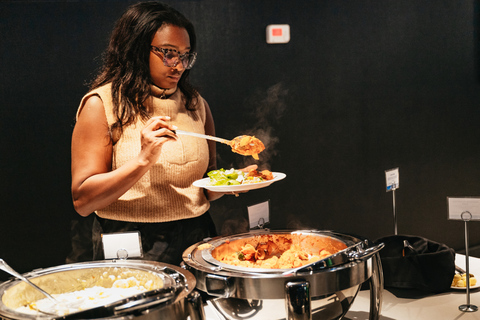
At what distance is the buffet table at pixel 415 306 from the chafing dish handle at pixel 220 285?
13.0 inches

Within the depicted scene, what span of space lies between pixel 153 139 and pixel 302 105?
2308 mm

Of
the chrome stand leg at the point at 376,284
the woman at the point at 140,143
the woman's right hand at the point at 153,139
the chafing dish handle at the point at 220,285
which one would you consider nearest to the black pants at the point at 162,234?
the woman at the point at 140,143

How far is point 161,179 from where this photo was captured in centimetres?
175

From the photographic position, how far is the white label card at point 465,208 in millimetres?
1849

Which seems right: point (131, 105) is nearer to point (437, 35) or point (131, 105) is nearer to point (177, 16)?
point (177, 16)

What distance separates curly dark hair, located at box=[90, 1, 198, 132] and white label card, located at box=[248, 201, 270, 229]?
0.50 m

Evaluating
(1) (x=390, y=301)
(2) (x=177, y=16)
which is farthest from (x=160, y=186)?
(1) (x=390, y=301)

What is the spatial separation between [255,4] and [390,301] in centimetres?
228

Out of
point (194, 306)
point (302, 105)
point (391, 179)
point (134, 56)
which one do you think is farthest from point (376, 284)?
point (302, 105)

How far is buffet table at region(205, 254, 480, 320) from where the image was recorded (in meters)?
1.59

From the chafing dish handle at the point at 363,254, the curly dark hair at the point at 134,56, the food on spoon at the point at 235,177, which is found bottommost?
the chafing dish handle at the point at 363,254

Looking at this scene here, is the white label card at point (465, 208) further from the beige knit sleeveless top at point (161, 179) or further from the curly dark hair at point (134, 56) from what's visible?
the curly dark hair at point (134, 56)

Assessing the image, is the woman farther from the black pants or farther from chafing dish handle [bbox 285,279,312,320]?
chafing dish handle [bbox 285,279,312,320]

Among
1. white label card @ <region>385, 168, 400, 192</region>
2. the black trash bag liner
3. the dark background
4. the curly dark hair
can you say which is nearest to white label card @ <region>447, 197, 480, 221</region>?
the black trash bag liner
